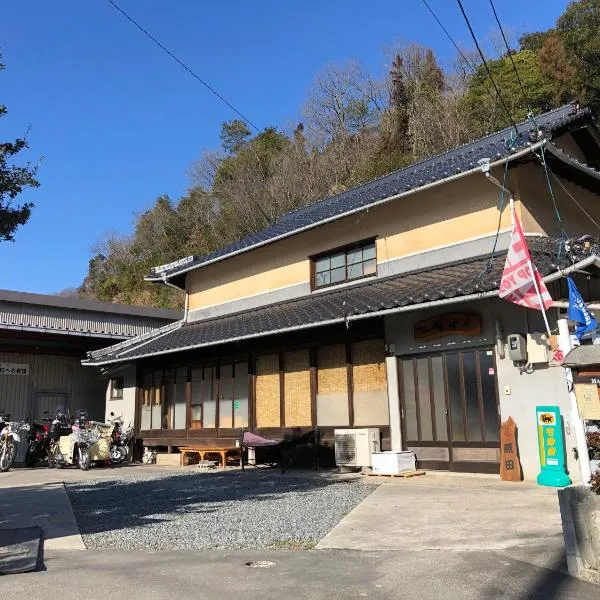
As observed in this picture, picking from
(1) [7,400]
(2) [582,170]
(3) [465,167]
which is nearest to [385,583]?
(3) [465,167]

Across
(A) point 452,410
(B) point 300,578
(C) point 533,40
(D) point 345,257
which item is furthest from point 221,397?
(C) point 533,40

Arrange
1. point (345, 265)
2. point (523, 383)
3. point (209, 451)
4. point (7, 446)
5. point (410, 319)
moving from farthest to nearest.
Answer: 1. point (7, 446)
2. point (209, 451)
3. point (345, 265)
4. point (410, 319)
5. point (523, 383)

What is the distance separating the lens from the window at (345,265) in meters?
12.7

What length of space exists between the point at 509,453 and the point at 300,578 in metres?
5.81

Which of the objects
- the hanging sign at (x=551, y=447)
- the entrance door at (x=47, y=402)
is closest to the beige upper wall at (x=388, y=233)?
the hanging sign at (x=551, y=447)

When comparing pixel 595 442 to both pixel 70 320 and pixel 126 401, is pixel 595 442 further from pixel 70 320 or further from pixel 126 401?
pixel 70 320

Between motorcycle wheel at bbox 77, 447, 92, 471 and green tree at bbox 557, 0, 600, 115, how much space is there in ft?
80.5

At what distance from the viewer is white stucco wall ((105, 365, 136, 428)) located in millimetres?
17234

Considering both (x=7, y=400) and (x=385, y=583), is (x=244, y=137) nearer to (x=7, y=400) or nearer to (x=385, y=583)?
(x=7, y=400)

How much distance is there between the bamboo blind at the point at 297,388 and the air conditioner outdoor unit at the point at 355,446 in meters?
1.23

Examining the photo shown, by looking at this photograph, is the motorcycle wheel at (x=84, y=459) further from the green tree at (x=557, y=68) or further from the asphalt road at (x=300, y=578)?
the green tree at (x=557, y=68)

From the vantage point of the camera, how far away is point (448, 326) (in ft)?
33.0

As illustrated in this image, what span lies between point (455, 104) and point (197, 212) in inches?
759

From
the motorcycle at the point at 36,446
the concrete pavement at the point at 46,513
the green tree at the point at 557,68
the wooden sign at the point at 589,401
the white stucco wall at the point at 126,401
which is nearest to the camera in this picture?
the wooden sign at the point at 589,401
